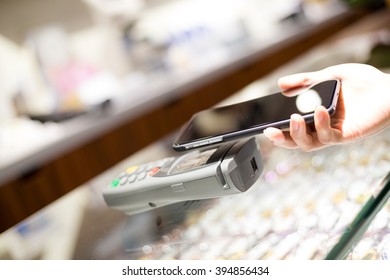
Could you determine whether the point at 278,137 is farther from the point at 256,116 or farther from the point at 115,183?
the point at 115,183

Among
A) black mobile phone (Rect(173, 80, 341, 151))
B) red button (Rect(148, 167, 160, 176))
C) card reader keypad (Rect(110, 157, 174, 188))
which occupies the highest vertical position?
black mobile phone (Rect(173, 80, 341, 151))

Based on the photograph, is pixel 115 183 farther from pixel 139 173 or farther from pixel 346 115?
pixel 346 115

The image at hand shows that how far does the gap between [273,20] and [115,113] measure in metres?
1.39

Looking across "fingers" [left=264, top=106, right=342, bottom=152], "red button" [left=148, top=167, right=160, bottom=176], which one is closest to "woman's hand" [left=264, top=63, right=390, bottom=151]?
"fingers" [left=264, top=106, right=342, bottom=152]

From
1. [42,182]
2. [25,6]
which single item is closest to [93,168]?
[42,182]

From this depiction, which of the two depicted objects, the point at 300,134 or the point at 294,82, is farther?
the point at 294,82

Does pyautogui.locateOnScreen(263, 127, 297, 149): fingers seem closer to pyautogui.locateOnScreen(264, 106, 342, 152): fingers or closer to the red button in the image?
pyautogui.locateOnScreen(264, 106, 342, 152): fingers

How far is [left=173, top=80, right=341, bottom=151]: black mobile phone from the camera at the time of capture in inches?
20.1

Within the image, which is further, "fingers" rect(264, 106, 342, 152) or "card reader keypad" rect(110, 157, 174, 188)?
"card reader keypad" rect(110, 157, 174, 188)

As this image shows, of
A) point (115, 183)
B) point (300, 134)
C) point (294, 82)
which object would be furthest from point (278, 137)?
point (115, 183)

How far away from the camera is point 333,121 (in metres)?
0.56

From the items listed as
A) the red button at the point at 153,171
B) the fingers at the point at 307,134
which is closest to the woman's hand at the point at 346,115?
the fingers at the point at 307,134

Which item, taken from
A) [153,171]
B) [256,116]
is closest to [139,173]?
[153,171]

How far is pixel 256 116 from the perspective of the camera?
21.7 inches
